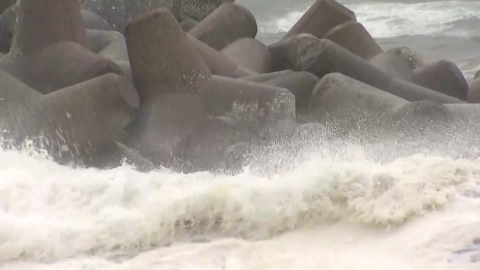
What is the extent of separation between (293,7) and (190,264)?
12124mm

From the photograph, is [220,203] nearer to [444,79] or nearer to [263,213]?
[263,213]

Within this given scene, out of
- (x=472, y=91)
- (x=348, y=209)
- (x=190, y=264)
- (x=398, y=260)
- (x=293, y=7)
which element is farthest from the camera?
(x=293, y=7)

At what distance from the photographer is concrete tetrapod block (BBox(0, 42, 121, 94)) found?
159 inches

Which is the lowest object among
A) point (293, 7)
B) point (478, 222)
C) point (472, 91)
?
point (293, 7)

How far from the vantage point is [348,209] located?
8.83 ft

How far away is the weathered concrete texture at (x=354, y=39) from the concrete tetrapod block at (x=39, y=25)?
240 cm

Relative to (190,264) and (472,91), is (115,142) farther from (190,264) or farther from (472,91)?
(472,91)

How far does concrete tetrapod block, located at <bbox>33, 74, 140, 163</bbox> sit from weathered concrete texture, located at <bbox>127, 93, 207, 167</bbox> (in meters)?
0.12

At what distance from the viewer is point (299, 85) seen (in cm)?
431

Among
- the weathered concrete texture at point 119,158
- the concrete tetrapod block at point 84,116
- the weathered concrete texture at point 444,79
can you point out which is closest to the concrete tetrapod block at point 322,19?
the weathered concrete texture at point 444,79

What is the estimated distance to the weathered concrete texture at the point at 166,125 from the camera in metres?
3.65

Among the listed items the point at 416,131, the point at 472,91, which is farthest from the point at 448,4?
the point at 416,131

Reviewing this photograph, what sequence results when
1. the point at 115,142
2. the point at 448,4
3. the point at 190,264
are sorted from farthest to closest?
1. the point at 448,4
2. the point at 115,142
3. the point at 190,264

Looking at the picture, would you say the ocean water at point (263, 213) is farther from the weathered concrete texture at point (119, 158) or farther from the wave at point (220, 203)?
the weathered concrete texture at point (119, 158)
